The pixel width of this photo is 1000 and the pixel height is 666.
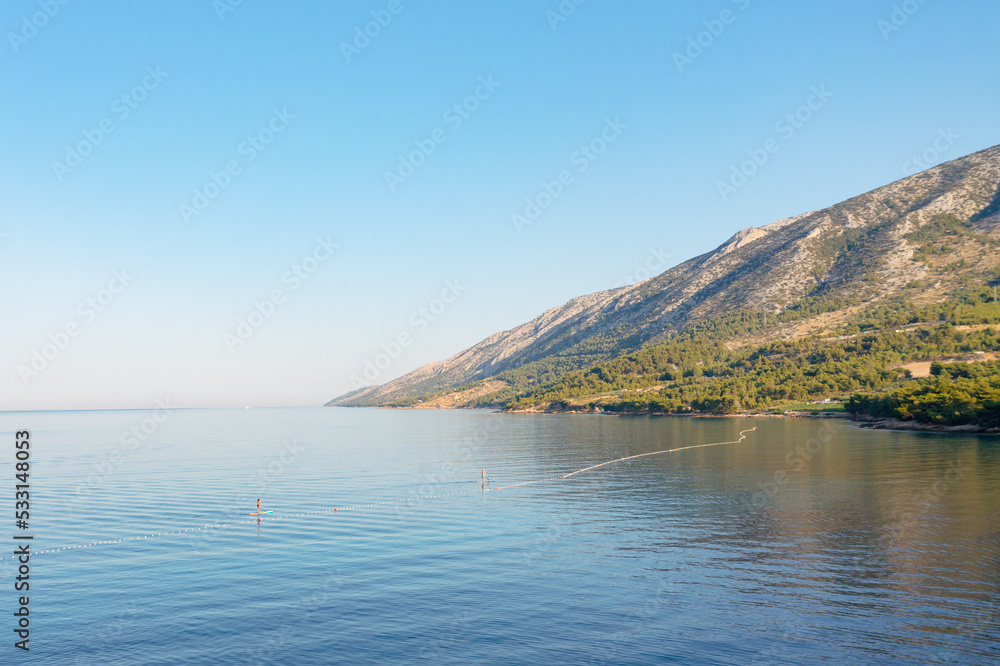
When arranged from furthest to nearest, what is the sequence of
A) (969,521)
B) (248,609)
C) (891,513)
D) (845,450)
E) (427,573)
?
1. (845,450)
2. (891,513)
3. (969,521)
4. (427,573)
5. (248,609)

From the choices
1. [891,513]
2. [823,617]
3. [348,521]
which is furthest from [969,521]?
[348,521]

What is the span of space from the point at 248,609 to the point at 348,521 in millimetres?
24239

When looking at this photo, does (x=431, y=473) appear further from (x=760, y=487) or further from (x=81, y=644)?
(x=81, y=644)

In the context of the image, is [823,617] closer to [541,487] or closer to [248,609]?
[248,609]

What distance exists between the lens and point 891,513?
56.2m

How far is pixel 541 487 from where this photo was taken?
78938 millimetres

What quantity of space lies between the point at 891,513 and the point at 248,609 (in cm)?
5444

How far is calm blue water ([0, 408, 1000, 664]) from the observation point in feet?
97.6

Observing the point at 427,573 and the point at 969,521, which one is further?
the point at 969,521

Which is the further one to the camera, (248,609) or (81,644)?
(248,609)

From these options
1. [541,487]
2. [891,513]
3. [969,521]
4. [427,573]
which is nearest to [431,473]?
[541,487]

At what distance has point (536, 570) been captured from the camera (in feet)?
137

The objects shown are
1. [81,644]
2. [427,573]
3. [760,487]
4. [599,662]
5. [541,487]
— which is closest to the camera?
[599,662]

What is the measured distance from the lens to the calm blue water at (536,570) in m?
29.8
